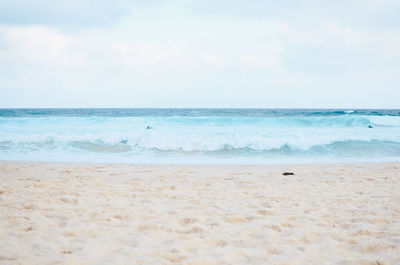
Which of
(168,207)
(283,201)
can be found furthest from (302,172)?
(168,207)

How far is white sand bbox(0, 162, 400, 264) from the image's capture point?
281 centimetres

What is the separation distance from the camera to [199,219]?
3801 millimetres

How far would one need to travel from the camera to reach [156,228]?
3.48m

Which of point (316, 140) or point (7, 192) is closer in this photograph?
point (7, 192)

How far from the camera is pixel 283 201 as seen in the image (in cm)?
466

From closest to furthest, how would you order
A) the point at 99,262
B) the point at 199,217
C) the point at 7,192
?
the point at 99,262 < the point at 199,217 < the point at 7,192

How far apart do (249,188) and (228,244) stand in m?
2.61

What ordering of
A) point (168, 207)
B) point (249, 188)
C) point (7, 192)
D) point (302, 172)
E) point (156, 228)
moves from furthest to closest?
point (302, 172) < point (249, 188) < point (7, 192) < point (168, 207) < point (156, 228)

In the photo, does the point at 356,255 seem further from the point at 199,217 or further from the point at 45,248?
the point at 45,248

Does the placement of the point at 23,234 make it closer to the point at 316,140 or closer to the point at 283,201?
the point at 283,201

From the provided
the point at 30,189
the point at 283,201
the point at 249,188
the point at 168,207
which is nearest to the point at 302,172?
the point at 249,188

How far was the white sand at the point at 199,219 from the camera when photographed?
281 cm

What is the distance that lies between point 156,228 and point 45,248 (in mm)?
1085

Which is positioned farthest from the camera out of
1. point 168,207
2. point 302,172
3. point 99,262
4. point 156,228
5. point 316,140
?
point 316,140
